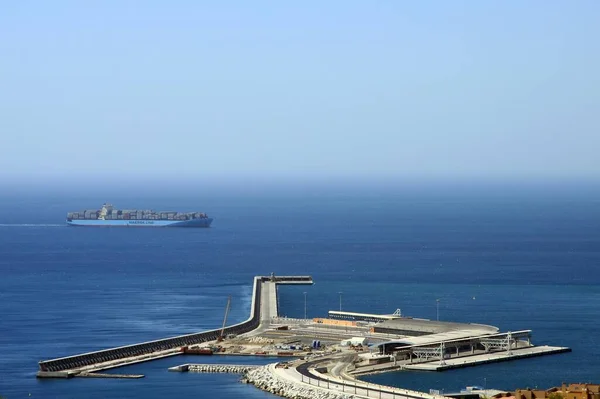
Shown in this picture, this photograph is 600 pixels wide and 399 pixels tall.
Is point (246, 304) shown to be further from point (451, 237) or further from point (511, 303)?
point (451, 237)

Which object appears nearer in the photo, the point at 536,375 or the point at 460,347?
the point at 536,375

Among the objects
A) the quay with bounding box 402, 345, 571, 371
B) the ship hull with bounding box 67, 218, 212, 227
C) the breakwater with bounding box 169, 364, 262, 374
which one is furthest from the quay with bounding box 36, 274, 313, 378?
the ship hull with bounding box 67, 218, 212, 227

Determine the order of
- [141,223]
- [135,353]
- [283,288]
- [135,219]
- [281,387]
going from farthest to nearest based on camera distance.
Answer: [135,219] < [141,223] < [283,288] < [135,353] < [281,387]

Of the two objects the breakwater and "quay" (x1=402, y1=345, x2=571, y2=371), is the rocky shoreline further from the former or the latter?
"quay" (x1=402, y1=345, x2=571, y2=371)

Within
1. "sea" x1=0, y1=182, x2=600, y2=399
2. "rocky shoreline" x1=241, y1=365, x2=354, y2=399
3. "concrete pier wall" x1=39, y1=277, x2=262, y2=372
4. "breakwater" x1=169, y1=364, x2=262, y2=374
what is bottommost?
"rocky shoreline" x1=241, y1=365, x2=354, y2=399

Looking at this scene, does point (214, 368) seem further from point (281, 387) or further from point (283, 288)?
point (283, 288)

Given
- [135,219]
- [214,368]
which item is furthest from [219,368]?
[135,219]

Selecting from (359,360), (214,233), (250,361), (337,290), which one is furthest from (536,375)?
(214,233)
